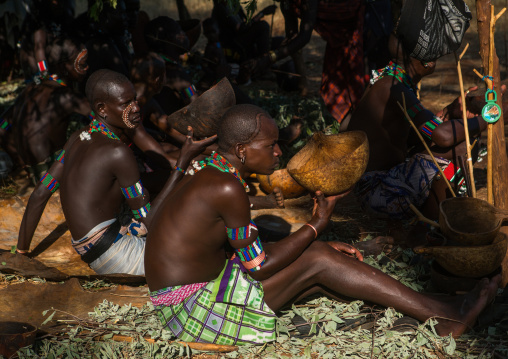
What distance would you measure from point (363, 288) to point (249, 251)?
0.69m

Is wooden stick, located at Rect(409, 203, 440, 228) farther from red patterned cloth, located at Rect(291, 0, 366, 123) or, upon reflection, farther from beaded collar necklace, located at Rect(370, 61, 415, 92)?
red patterned cloth, located at Rect(291, 0, 366, 123)

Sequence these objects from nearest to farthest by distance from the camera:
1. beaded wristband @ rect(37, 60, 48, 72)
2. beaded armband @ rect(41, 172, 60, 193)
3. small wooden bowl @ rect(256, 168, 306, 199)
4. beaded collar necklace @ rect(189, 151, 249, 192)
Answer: beaded collar necklace @ rect(189, 151, 249, 192) < beaded armband @ rect(41, 172, 60, 193) < small wooden bowl @ rect(256, 168, 306, 199) < beaded wristband @ rect(37, 60, 48, 72)

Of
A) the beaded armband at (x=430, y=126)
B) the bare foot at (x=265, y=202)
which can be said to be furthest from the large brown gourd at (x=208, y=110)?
the beaded armband at (x=430, y=126)

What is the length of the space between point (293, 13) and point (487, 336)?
16.0ft

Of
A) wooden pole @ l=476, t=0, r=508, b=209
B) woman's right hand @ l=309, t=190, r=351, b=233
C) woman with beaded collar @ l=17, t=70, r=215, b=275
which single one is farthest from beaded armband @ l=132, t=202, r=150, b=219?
wooden pole @ l=476, t=0, r=508, b=209

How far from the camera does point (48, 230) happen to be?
4895 mm

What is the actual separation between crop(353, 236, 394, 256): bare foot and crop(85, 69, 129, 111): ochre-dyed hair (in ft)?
6.65

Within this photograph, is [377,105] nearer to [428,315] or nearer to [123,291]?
[428,315]

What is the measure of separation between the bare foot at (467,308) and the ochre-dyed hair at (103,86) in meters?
2.44

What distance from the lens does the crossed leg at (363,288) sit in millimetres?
2951

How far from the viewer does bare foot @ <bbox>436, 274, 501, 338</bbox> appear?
289cm

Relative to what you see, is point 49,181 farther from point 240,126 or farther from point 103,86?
point 240,126

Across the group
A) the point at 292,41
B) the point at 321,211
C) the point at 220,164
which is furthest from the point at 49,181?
the point at 292,41

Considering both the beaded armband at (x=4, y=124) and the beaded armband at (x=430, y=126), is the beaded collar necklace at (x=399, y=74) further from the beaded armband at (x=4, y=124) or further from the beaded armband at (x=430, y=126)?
the beaded armband at (x=4, y=124)
